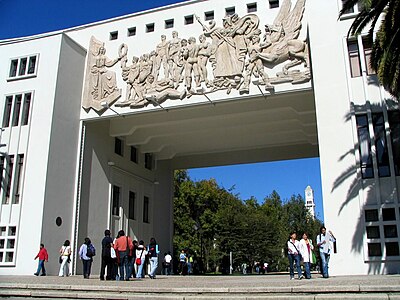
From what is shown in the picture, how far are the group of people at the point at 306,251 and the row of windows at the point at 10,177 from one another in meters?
14.0

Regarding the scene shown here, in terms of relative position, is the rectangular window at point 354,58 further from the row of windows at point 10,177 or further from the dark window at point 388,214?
the row of windows at point 10,177

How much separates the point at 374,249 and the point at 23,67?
20388 millimetres

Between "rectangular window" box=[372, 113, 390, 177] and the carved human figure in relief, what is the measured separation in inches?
554

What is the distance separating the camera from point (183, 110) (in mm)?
25500

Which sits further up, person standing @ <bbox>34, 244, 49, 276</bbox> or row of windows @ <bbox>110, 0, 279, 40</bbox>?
row of windows @ <bbox>110, 0, 279, 40</bbox>

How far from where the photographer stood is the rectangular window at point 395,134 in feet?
60.0

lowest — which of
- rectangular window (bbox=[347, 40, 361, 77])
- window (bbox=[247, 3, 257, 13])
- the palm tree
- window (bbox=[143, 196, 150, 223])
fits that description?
window (bbox=[143, 196, 150, 223])

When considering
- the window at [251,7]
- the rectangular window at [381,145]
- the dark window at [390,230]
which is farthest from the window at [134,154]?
the dark window at [390,230]

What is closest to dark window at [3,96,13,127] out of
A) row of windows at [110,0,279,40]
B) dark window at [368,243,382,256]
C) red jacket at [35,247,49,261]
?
row of windows at [110,0,279,40]

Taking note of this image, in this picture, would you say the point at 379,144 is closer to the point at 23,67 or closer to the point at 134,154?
the point at 134,154

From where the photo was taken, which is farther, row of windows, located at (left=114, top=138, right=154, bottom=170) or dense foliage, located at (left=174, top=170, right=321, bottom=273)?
dense foliage, located at (left=174, top=170, right=321, bottom=273)

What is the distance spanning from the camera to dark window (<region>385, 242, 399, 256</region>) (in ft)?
57.4

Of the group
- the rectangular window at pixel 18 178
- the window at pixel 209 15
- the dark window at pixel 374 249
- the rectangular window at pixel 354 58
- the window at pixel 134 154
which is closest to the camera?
the dark window at pixel 374 249

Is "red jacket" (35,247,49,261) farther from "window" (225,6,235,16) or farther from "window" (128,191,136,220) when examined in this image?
"window" (225,6,235,16)
